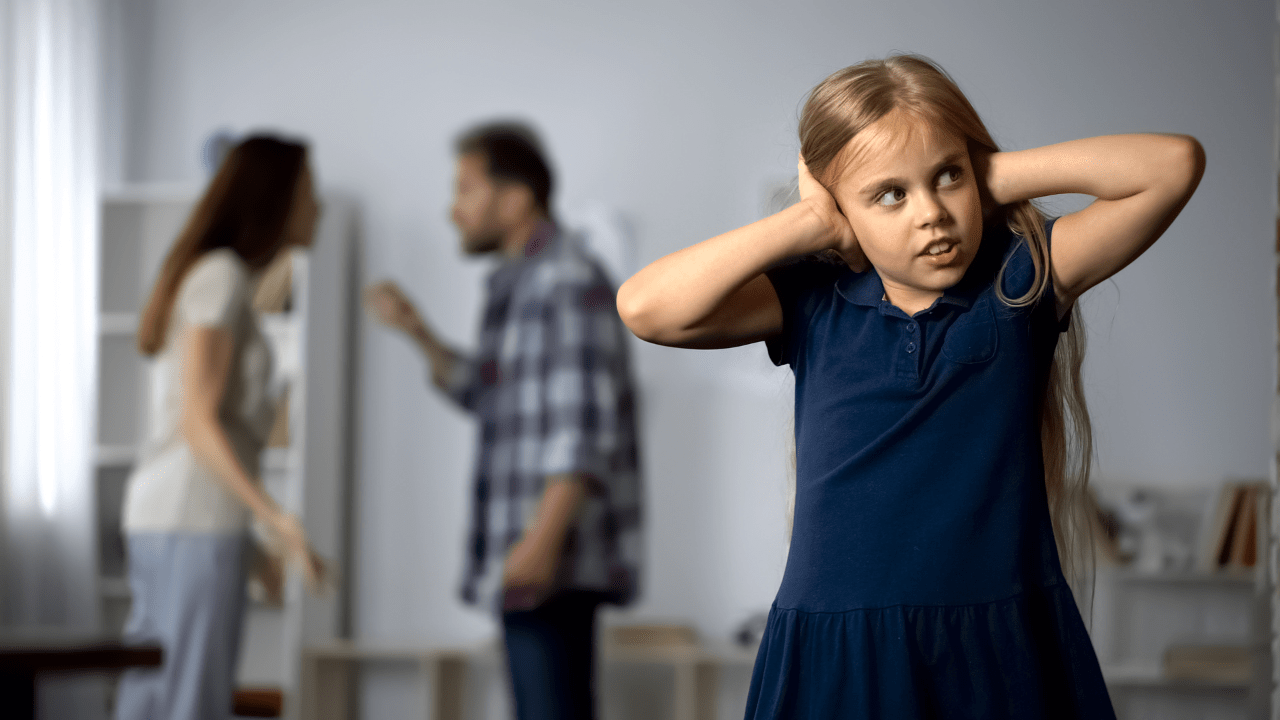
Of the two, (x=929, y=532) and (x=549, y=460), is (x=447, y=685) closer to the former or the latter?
(x=549, y=460)

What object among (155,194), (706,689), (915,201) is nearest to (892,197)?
(915,201)

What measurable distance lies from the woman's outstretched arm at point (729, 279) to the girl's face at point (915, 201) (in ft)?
0.09

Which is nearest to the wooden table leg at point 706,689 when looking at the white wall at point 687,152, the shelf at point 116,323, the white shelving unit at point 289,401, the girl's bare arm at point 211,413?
the white wall at point 687,152

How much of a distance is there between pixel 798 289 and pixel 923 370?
4.4 inches

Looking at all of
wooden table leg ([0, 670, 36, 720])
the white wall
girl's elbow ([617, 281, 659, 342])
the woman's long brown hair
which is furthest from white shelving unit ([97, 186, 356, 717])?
girl's elbow ([617, 281, 659, 342])

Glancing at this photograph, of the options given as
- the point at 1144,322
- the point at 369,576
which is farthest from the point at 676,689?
the point at 1144,322

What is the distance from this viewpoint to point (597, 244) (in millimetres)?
2828

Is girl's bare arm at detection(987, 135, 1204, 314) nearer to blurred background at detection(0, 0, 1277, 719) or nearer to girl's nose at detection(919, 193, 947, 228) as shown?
girl's nose at detection(919, 193, 947, 228)

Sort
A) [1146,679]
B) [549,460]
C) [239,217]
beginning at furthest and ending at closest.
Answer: [1146,679]
[239,217]
[549,460]

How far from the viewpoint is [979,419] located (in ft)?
2.10

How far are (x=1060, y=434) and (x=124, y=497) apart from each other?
2762 millimetres

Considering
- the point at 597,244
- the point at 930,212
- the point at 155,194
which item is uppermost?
the point at 155,194

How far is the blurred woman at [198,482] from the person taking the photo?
171 centimetres

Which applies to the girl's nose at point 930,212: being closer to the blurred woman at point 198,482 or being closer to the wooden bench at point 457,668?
the blurred woman at point 198,482
